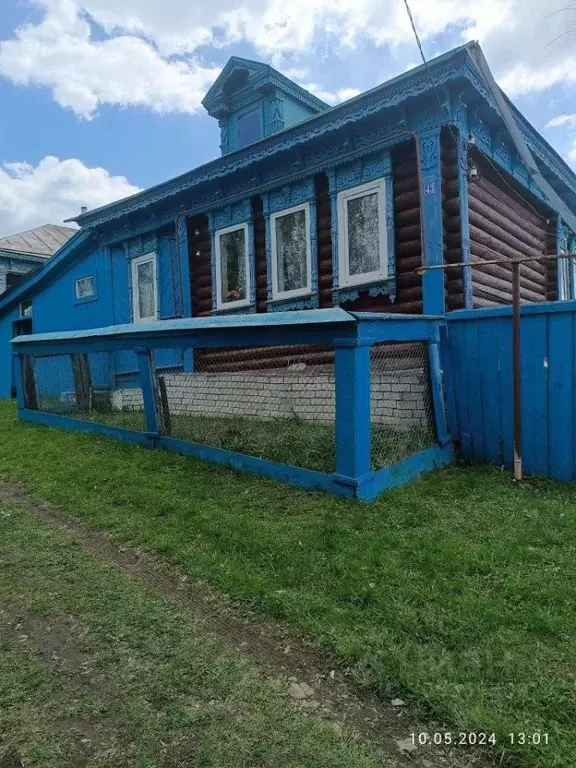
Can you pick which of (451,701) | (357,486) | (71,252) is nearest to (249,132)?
(71,252)

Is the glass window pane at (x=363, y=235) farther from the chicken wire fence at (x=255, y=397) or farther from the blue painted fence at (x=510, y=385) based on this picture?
the blue painted fence at (x=510, y=385)

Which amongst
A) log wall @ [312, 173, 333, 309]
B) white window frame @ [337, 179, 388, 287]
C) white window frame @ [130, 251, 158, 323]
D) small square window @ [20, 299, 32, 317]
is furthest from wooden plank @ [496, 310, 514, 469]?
small square window @ [20, 299, 32, 317]

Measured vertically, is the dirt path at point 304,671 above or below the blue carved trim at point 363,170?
below

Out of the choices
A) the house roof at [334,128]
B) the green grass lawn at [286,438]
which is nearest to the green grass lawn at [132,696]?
the green grass lawn at [286,438]

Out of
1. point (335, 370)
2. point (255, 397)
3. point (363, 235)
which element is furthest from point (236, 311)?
point (335, 370)

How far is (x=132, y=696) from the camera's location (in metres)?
2.03

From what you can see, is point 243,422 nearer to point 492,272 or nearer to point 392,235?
point 392,235

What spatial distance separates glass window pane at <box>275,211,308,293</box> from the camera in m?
7.52

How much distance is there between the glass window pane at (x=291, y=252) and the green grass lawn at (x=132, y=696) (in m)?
5.48

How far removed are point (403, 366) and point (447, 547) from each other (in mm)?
2670

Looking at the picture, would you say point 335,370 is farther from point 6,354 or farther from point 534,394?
point 6,354

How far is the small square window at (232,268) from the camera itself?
27.0 ft

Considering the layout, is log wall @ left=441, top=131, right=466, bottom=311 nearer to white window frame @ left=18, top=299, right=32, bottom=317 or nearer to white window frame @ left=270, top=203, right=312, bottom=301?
white window frame @ left=270, top=203, right=312, bottom=301

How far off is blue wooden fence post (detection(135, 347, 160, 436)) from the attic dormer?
20.4ft
